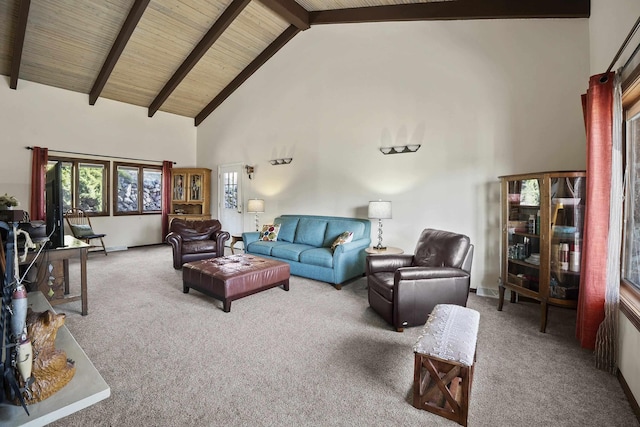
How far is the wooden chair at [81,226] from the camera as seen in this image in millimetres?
5738

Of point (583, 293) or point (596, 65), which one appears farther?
point (596, 65)

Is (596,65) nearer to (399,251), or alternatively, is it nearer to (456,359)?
(399,251)

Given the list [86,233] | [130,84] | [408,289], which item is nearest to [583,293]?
[408,289]

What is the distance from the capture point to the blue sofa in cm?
418

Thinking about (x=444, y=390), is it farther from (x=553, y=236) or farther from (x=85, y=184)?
(x=85, y=184)

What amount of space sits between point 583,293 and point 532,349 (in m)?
0.61

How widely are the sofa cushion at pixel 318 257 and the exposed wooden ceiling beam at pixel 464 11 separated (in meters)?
3.49

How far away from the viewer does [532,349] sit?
2.47 metres

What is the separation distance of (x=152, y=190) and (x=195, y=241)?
321 cm

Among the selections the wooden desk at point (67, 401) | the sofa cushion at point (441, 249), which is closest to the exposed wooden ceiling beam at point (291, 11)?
the sofa cushion at point (441, 249)

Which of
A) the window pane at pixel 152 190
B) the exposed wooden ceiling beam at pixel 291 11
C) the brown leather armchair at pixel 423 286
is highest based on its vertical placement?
the exposed wooden ceiling beam at pixel 291 11

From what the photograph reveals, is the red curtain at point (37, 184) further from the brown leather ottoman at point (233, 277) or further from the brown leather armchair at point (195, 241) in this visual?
the brown leather ottoman at point (233, 277)

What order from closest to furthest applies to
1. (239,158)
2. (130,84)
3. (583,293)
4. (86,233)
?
1. (583,293)
2. (86,233)
3. (130,84)
4. (239,158)

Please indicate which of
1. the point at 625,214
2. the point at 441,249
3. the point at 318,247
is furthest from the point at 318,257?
the point at 625,214
